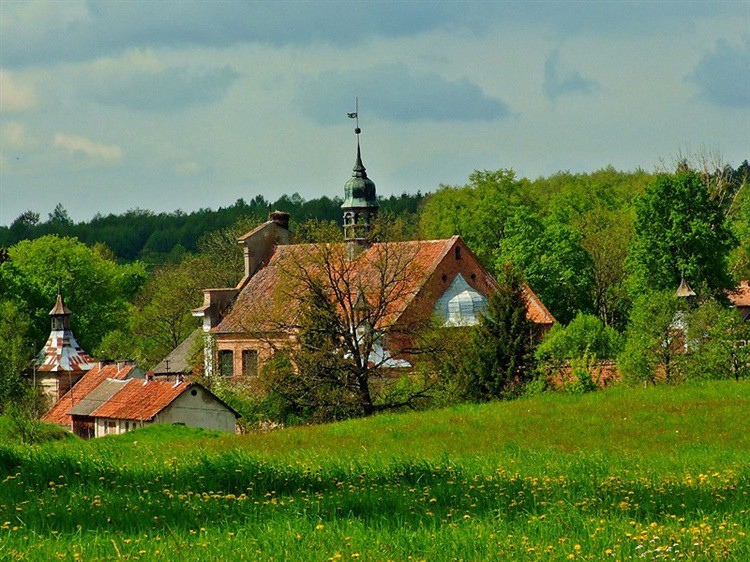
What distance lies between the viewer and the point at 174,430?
35.6 metres

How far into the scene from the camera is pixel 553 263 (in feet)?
241

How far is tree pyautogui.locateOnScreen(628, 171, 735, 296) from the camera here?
60.8 m

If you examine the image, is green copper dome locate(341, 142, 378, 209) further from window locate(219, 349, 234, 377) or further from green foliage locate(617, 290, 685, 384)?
green foliage locate(617, 290, 685, 384)

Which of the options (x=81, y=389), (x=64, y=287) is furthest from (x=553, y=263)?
(x=64, y=287)

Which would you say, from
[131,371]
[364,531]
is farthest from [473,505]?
[131,371]

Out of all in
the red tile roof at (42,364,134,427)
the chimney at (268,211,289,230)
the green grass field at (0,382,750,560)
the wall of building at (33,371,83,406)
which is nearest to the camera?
the green grass field at (0,382,750,560)

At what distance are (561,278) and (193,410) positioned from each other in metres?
27.1

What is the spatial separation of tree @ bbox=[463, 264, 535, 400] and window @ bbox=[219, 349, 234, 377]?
25210 mm

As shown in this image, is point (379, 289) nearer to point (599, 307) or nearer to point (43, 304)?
point (599, 307)

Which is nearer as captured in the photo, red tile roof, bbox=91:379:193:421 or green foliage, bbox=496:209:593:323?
red tile roof, bbox=91:379:193:421

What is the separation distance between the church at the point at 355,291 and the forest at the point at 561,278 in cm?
207

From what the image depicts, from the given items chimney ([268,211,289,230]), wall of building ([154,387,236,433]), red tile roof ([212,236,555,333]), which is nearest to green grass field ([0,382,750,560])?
red tile roof ([212,236,555,333])

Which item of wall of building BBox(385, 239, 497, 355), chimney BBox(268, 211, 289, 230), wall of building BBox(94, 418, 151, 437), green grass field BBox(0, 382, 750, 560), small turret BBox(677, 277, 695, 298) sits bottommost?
wall of building BBox(94, 418, 151, 437)

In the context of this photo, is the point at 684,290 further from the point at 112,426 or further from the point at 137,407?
the point at 112,426
